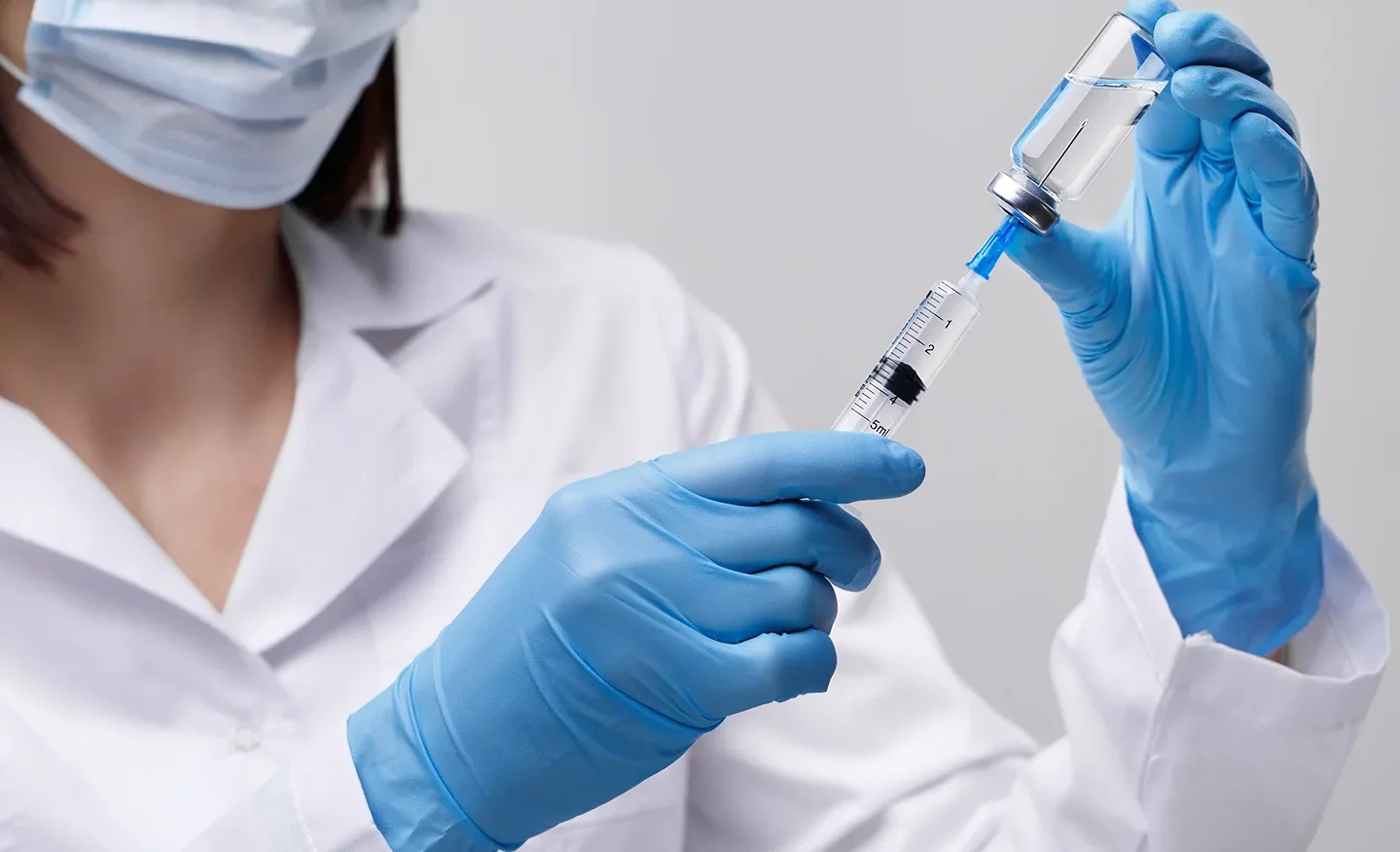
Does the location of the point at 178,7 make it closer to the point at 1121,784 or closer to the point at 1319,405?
the point at 1121,784

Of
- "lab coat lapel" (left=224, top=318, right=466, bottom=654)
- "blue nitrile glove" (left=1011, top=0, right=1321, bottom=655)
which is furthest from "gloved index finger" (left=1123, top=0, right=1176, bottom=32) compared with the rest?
"lab coat lapel" (left=224, top=318, right=466, bottom=654)

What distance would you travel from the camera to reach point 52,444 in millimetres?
853

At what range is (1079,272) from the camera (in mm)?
772

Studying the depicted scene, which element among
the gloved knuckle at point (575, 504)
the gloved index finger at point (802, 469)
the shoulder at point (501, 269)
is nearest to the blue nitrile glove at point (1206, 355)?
the gloved index finger at point (802, 469)

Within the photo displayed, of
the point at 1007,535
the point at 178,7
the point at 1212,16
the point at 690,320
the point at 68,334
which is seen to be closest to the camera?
the point at 1212,16

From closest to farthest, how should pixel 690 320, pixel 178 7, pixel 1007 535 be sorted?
pixel 178 7 < pixel 690 320 < pixel 1007 535

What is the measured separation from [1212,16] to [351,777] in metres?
0.64

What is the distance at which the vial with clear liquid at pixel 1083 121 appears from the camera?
0.72 meters

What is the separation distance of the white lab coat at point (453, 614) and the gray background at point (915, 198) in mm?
331

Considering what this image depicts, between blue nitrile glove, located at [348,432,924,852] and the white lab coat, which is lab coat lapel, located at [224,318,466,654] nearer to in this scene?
the white lab coat

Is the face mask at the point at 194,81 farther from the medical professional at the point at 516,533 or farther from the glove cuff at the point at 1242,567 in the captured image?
the glove cuff at the point at 1242,567

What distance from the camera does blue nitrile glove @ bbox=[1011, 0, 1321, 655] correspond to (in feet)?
2.46

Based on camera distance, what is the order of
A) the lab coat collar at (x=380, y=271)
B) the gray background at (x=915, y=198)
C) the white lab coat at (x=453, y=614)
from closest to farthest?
the white lab coat at (x=453, y=614)
the lab coat collar at (x=380, y=271)
the gray background at (x=915, y=198)

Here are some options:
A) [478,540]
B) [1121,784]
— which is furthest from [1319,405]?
[478,540]
